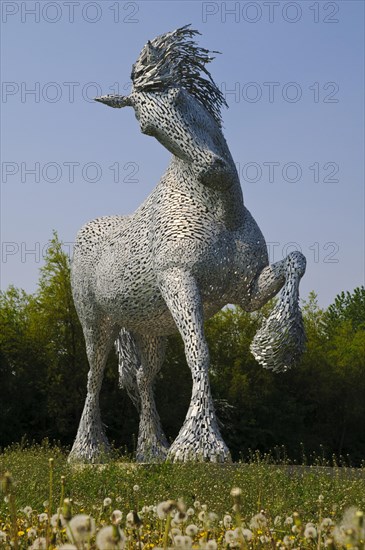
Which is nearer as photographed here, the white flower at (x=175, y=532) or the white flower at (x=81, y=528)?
the white flower at (x=81, y=528)

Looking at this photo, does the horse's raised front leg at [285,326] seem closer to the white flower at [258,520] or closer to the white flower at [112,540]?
the white flower at [258,520]

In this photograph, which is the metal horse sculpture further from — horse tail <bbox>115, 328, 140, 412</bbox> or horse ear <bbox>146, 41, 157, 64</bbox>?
horse tail <bbox>115, 328, 140, 412</bbox>

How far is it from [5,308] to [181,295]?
383 inches

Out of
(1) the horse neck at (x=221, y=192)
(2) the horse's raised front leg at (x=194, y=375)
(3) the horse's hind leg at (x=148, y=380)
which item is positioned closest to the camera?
(2) the horse's raised front leg at (x=194, y=375)

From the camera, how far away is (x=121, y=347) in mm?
10594

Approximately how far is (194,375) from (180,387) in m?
9.06

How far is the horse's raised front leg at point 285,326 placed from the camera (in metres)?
7.82

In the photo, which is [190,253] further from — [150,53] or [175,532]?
[175,532]

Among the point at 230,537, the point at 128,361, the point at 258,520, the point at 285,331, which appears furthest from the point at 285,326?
the point at 230,537

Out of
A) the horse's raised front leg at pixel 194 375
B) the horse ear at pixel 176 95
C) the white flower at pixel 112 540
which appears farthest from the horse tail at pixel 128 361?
the white flower at pixel 112 540

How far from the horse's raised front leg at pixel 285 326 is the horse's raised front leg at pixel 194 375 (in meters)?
0.64

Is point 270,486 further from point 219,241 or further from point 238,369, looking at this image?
point 238,369

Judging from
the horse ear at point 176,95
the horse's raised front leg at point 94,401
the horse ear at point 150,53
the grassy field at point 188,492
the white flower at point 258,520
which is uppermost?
the horse ear at point 150,53

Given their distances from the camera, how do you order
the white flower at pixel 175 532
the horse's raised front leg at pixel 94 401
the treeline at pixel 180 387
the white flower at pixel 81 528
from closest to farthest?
1. the white flower at pixel 81 528
2. the white flower at pixel 175 532
3. the horse's raised front leg at pixel 94 401
4. the treeline at pixel 180 387
